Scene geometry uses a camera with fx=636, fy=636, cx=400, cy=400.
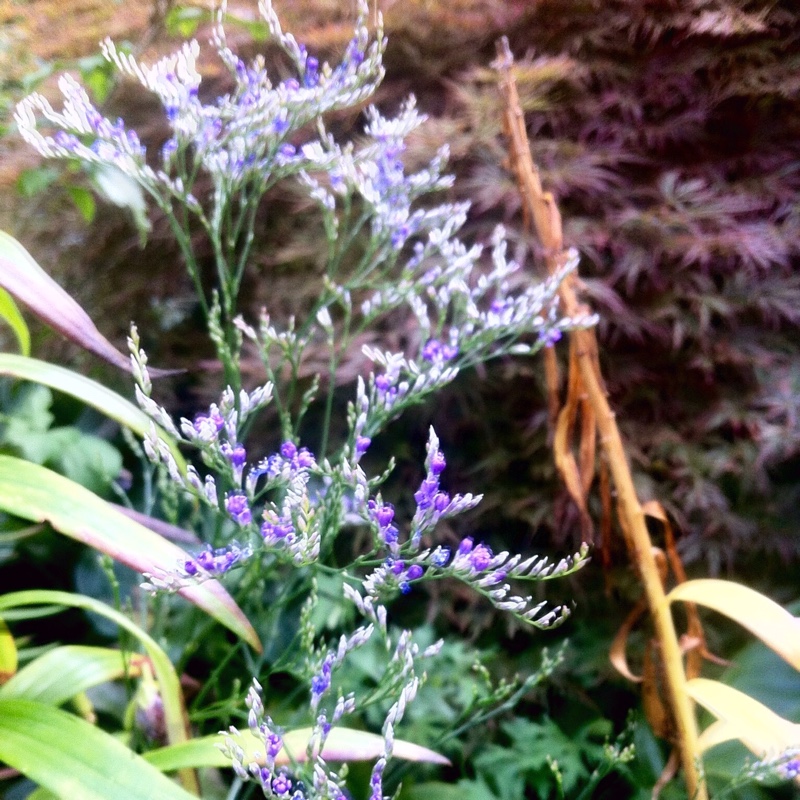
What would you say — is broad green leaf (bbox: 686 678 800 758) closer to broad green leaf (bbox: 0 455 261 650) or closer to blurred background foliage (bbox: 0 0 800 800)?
blurred background foliage (bbox: 0 0 800 800)

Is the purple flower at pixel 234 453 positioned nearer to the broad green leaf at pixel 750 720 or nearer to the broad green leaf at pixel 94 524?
the broad green leaf at pixel 94 524

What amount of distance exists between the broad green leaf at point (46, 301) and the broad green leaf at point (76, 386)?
0.05 metres

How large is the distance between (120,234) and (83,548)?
52cm

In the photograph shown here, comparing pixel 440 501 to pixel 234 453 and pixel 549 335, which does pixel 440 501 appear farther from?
pixel 549 335

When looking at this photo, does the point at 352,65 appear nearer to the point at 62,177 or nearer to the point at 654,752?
the point at 62,177

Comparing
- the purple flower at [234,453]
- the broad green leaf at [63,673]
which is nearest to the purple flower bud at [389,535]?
the purple flower at [234,453]

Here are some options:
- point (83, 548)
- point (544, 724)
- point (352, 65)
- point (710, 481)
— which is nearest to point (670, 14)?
point (352, 65)

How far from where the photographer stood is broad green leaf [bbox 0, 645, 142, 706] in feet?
1.85

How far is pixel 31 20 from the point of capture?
1.13 metres

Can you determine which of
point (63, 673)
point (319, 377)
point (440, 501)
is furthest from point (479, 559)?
point (63, 673)

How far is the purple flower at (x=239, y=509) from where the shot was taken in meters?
0.39

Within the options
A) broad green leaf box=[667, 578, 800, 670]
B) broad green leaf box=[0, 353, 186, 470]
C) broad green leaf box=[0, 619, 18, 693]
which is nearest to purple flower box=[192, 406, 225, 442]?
broad green leaf box=[0, 353, 186, 470]

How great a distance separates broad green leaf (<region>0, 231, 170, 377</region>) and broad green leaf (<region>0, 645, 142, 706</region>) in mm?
283

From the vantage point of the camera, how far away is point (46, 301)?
595mm
